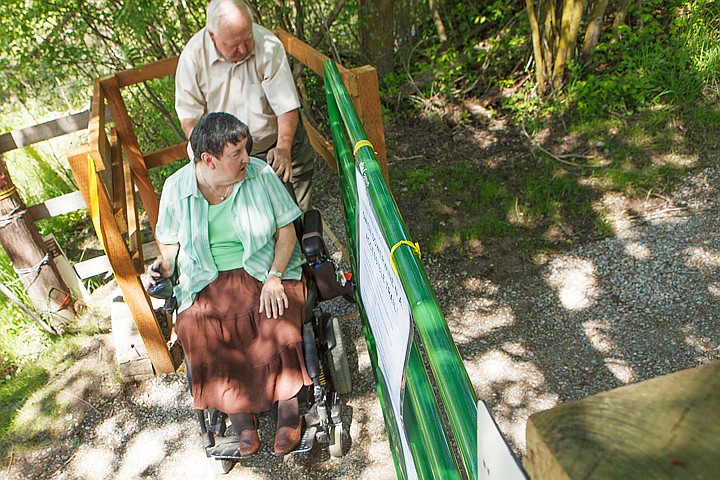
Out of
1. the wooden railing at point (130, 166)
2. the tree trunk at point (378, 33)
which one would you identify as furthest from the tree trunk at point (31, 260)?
the tree trunk at point (378, 33)

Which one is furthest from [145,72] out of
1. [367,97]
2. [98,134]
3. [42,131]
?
[367,97]

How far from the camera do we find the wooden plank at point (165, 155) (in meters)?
4.07

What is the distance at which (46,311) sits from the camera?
3.86m

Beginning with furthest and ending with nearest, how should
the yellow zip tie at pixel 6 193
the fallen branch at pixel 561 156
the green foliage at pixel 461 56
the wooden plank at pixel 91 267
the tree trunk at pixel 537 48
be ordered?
the green foliage at pixel 461 56, the tree trunk at pixel 537 48, the fallen branch at pixel 561 156, the wooden plank at pixel 91 267, the yellow zip tie at pixel 6 193

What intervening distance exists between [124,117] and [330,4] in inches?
96.1

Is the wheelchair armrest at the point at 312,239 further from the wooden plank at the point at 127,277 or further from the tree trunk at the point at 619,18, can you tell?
the tree trunk at the point at 619,18

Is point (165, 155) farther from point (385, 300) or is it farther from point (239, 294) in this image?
point (385, 300)

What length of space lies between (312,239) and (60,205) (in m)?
1.83

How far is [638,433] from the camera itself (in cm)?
51

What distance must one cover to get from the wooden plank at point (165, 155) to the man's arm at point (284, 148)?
1.14m

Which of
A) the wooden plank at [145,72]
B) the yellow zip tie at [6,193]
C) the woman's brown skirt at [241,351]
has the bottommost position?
the woman's brown skirt at [241,351]

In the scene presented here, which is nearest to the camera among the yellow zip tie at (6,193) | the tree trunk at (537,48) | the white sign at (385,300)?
the white sign at (385,300)

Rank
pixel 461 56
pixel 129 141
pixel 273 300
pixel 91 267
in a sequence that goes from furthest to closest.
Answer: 1. pixel 461 56
2. pixel 91 267
3. pixel 129 141
4. pixel 273 300

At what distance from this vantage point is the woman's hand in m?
2.64
